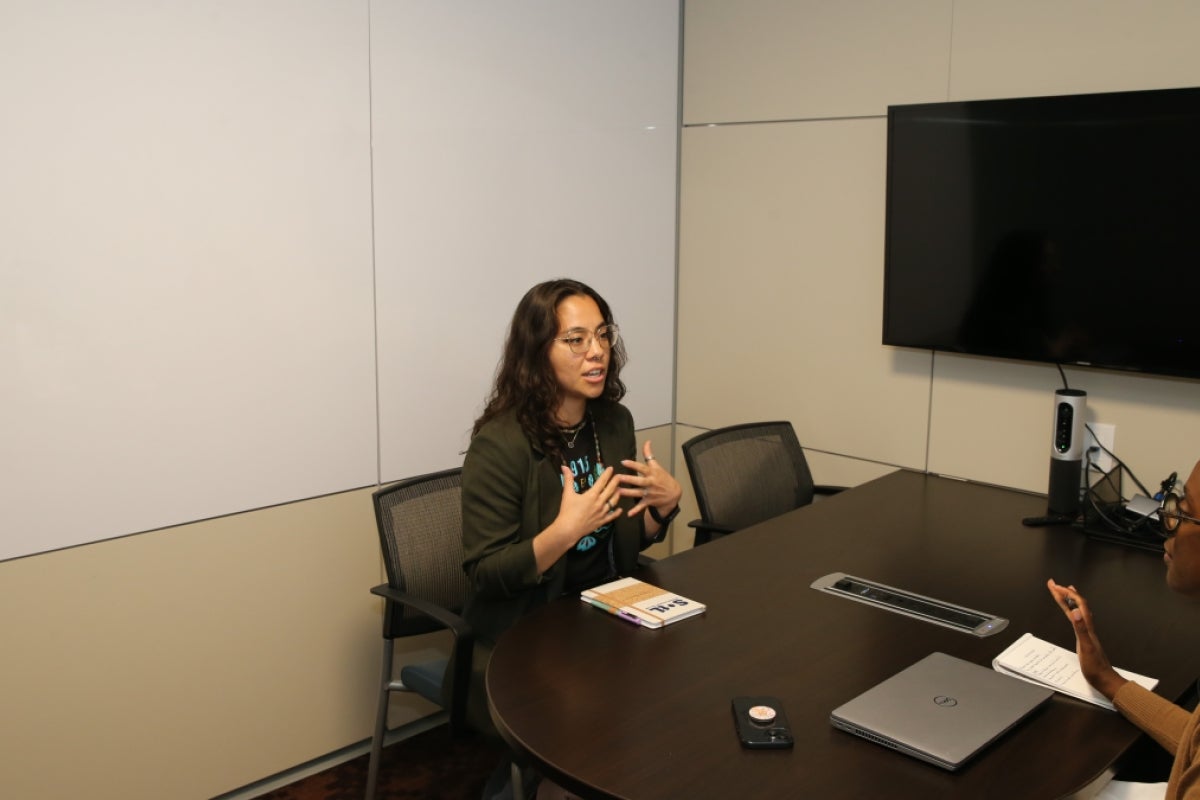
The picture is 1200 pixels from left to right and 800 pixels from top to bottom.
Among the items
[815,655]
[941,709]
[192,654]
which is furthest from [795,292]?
[192,654]

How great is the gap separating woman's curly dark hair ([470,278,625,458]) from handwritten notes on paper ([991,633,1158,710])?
3.71 ft

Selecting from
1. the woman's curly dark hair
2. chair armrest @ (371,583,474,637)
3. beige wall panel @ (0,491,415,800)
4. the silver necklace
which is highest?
the woman's curly dark hair

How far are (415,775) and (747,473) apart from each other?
4.75ft

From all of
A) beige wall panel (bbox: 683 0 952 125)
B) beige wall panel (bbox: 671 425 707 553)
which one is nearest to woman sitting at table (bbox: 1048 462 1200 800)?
beige wall panel (bbox: 683 0 952 125)

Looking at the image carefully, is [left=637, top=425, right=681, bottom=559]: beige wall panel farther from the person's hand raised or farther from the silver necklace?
the person's hand raised

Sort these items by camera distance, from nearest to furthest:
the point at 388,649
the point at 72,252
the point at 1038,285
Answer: the point at 72,252, the point at 388,649, the point at 1038,285

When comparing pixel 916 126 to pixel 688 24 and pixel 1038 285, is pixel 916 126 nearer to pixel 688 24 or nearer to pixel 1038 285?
pixel 1038 285

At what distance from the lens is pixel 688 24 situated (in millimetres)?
4109

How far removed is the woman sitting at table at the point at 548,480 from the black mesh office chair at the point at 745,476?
0.49 metres

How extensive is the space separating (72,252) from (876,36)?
2600 mm

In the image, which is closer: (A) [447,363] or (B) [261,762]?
(B) [261,762]

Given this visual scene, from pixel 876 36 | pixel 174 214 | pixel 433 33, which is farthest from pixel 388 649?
pixel 876 36

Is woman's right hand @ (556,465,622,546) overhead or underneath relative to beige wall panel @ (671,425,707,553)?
overhead

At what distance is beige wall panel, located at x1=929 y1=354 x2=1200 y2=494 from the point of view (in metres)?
2.99
